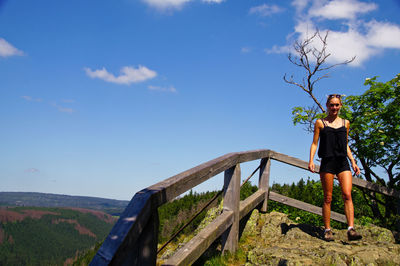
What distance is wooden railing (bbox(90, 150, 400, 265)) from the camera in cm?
228

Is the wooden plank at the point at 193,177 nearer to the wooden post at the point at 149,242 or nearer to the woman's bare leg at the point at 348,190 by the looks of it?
the wooden post at the point at 149,242

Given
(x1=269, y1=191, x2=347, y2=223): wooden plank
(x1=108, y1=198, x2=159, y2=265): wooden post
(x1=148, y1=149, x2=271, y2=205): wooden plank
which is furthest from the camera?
(x1=269, y1=191, x2=347, y2=223): wooden plank

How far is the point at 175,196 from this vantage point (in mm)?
3090

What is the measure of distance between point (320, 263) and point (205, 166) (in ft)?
5.99

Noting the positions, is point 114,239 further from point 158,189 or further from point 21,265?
point 21,265

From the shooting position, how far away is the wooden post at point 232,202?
4.79m

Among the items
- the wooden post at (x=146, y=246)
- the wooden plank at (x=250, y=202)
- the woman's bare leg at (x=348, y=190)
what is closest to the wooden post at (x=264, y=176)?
the wooden plank at (x=250, y=202)

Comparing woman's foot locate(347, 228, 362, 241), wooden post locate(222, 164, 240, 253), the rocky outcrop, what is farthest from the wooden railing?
woman's foot locate(347, 228, 362, 241)

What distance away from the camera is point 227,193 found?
4.80 metres

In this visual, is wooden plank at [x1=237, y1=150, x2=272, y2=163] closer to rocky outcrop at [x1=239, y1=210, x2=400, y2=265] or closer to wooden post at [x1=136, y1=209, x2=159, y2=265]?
rocky outcrop at [x1=239, y1=210, x2=400, y2=265]

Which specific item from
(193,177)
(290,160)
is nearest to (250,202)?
(290,160)

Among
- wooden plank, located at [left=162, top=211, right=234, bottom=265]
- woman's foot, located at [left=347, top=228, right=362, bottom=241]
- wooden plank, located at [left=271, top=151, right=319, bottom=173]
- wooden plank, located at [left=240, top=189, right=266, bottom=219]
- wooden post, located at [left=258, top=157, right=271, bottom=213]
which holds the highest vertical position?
wooden plank, located at [left=271, top=151, right=319, bottom=173]

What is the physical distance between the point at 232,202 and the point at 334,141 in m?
1.88

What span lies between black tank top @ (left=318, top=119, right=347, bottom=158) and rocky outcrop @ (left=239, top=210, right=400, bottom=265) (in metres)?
1.35
